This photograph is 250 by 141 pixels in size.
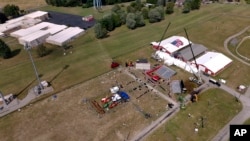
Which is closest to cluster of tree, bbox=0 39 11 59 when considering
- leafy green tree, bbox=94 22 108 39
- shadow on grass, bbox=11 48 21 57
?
shadow on grass, bbox=11 48 21 57

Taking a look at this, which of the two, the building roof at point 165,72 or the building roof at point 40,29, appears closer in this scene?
the building roof at point 165,72

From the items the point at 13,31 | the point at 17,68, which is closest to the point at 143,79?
the point at 17,68

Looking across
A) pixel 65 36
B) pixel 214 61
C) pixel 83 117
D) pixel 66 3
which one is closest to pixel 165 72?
pixel 214 61

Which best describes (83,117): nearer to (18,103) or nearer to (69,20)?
(18,103)

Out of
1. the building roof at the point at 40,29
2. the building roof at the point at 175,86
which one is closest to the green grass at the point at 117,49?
the building roof at the point at 40,29

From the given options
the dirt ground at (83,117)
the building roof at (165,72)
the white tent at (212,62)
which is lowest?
the dirt ground at (83,117)

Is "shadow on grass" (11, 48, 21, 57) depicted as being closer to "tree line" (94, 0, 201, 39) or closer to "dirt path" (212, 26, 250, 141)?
"tree line" (94, 0, 201, 39)

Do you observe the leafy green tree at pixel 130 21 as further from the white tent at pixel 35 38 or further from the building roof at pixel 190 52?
the white tent at pixel 35 38
